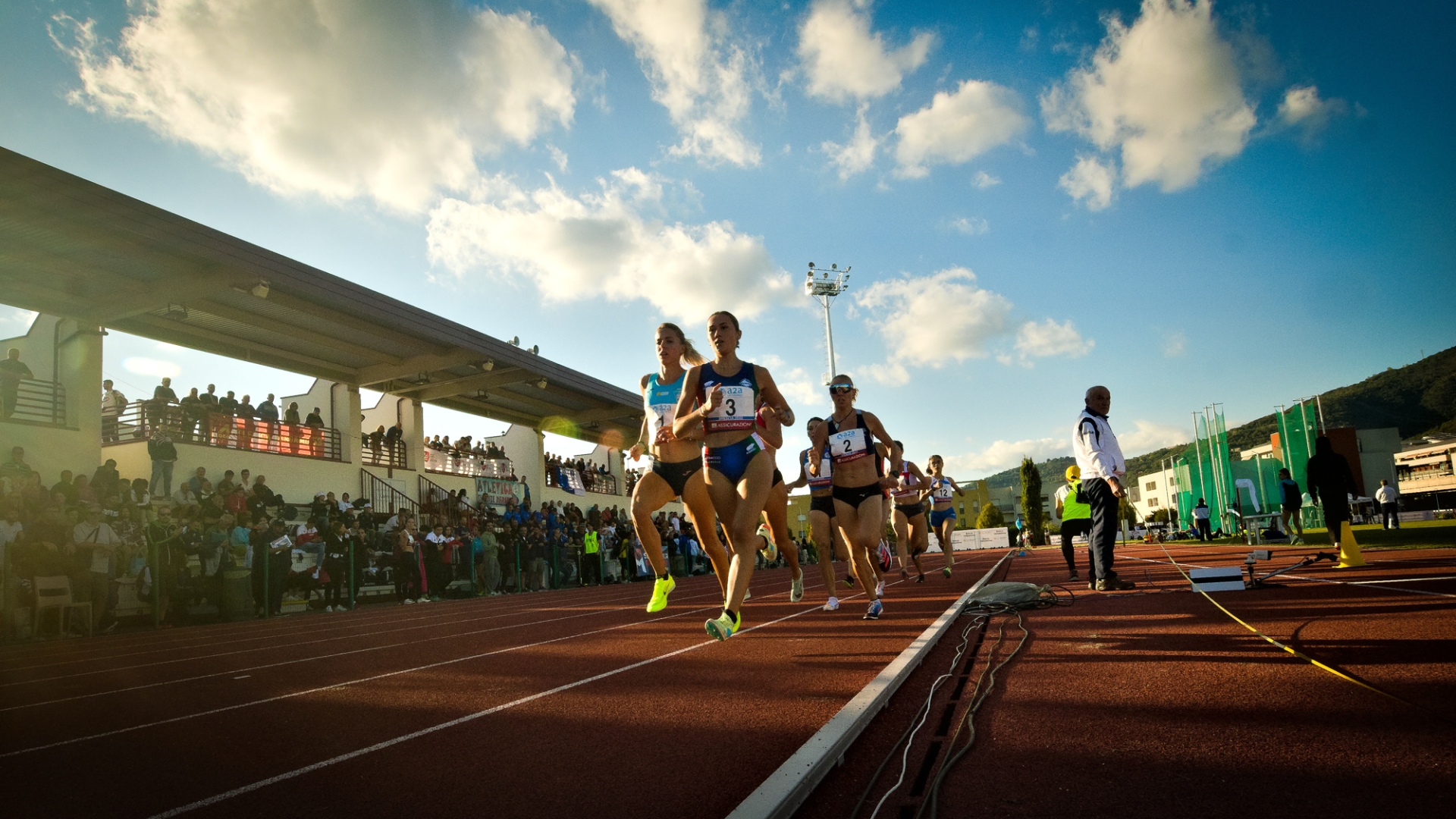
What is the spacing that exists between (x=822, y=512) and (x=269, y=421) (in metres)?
17.5

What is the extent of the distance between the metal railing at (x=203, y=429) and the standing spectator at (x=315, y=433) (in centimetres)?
24

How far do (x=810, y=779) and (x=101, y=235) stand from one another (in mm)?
16190

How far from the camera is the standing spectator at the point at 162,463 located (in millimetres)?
16500

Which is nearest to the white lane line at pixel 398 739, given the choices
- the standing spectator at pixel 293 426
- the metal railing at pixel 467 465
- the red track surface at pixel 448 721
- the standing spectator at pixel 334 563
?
the red track surface at pixel 448 721

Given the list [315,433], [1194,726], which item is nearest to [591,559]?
[315,433]

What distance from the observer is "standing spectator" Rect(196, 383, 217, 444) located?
18.3 metres

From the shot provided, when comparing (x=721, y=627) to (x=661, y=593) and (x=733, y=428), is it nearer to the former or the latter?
(x=733, y=428)

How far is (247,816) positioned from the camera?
2535 mm

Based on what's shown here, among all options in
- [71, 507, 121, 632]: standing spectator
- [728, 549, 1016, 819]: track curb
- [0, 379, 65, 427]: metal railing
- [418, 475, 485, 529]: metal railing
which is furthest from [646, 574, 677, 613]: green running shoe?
[418, 475, 485, 529]: metal railing

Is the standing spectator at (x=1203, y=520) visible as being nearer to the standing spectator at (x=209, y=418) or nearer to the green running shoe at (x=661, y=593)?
the green running shoe at (x=661, y=593)

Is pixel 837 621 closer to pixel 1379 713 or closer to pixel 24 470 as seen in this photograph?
pixel 1379 713

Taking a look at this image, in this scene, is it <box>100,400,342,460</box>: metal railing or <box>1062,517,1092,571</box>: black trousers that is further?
<box>100,400,342,460</box>: metal railing

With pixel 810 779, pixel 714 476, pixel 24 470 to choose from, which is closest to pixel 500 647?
pixel 714 476

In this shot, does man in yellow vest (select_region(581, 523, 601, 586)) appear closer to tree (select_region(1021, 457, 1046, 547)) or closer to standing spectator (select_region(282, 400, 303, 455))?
standing spectator (select_region(282, 400, 303, 455))
